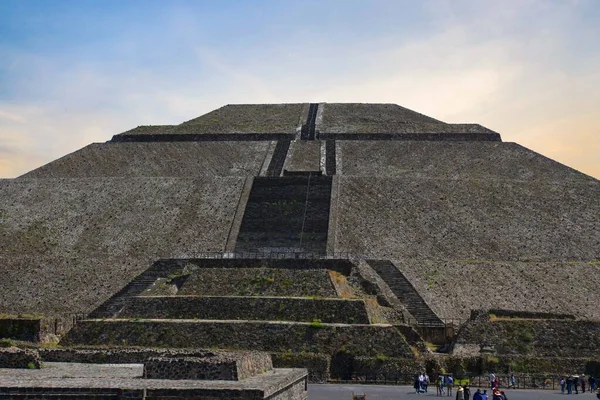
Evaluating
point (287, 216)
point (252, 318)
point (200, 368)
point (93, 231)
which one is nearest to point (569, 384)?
point (252, 318)

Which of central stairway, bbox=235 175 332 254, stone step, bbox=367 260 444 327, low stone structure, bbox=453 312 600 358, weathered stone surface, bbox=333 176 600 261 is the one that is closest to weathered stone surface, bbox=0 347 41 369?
low stone structure, bbox=453 312 600 358

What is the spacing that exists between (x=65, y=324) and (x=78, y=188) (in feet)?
76.0

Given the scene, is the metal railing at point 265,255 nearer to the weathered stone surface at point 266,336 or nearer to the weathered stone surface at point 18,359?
the weathered stone surface at point 266,336

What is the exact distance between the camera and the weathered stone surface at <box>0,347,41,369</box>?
18.7m

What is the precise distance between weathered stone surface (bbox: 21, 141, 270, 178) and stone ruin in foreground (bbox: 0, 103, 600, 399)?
0.24m

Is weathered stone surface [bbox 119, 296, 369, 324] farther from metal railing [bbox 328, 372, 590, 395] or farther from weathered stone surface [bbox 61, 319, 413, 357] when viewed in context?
metal railing [bbox 328, 372, 590, 395]

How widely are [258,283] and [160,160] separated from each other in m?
30.7

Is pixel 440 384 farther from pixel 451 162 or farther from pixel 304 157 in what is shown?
pixel 304 157

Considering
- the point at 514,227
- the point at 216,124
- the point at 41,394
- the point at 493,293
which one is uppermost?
the point at 216,124

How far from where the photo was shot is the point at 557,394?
82.3 ft

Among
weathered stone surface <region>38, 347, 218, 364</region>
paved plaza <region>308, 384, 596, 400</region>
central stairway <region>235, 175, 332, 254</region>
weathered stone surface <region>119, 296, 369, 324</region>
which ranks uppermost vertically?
central stairway <region>235, 175, 332, 254</region>

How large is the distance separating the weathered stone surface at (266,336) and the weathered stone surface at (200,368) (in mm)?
11734

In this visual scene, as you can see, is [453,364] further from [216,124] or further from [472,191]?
[216,124]

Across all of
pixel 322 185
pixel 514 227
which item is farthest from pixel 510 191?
pixel 322 185
